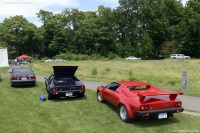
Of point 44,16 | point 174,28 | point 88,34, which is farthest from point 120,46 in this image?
point 44,16

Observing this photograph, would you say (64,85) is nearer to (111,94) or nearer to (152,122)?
(111,94)

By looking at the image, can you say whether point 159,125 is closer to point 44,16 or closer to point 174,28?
point 174,28

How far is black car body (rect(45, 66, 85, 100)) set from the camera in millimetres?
10875

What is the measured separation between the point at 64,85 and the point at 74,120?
3150 mm

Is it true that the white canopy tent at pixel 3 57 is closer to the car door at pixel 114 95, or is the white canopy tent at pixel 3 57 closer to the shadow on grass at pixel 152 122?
the car door at pixel 114 95

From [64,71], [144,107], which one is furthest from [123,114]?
[64,71]

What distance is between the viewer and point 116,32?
7681 cm

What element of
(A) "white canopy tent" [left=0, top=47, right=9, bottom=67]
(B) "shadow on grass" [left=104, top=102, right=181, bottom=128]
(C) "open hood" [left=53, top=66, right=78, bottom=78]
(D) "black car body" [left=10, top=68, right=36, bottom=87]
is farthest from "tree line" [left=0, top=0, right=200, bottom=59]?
(B) "shadow on grass" [left=104, top=102, right=181, bottom=128]

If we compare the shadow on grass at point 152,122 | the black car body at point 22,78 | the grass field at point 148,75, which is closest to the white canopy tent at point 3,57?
the grass field at point 148,75

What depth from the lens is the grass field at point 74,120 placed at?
23.7 feet

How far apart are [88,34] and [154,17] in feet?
71.7

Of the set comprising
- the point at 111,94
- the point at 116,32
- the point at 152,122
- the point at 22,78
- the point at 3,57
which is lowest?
the point at 152,122

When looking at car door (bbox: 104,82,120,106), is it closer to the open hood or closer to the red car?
A: the red car

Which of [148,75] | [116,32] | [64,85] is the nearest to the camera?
[64,85]
